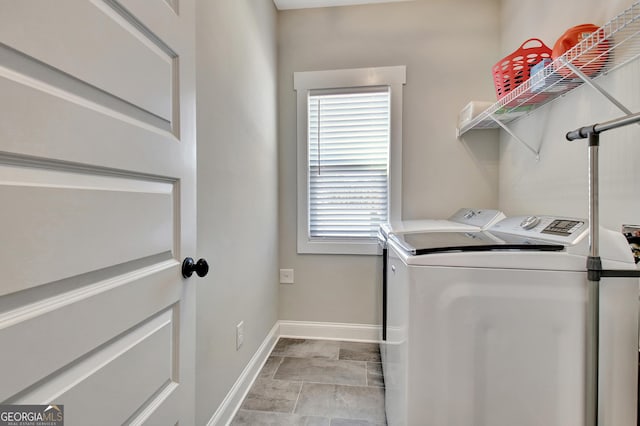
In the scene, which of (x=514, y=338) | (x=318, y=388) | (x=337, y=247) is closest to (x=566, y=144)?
(x=514, y=338)

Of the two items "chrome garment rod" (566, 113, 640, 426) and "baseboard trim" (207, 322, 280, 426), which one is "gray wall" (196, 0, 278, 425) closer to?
"baseboard trim" (207, 322, 280, 426)

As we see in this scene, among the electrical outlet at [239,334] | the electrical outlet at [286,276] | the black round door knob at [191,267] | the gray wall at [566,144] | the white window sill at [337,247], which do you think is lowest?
the electrical outlet at [239,334]

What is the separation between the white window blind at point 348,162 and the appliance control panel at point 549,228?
1.06 metres

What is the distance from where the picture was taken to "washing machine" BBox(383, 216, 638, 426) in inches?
37.1

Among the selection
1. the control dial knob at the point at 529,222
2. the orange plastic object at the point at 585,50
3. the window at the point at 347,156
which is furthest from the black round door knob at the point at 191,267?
the window at the point at 347,156

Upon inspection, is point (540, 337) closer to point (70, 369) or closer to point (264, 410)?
point (70, 369)

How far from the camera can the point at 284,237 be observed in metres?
2.57

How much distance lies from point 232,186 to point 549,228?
1.47m

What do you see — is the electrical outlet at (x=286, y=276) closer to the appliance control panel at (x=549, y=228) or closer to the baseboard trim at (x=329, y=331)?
the baseboard trim at (x=329, y=331)

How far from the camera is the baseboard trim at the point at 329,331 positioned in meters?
2.47

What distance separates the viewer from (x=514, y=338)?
0.96 metres

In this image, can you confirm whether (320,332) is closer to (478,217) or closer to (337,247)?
(337,247)

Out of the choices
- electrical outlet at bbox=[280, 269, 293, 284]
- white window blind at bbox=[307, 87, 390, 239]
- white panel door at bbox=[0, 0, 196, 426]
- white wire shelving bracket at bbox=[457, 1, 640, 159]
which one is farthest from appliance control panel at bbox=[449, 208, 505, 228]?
white panel door at bbox=[0, 0, 196, 426]

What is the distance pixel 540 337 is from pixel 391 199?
157 cm
